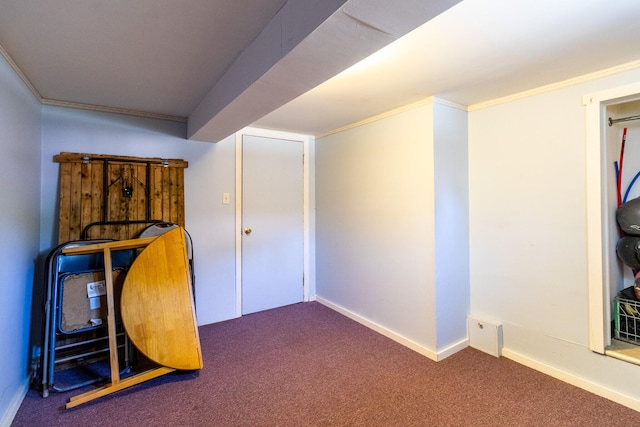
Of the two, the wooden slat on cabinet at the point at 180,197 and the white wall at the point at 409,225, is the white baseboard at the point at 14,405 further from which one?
the white wall at the point at 409,225

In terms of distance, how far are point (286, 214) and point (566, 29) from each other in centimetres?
299

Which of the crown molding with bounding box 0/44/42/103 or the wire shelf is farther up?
the crown molding with bounding box 0/44/42/103

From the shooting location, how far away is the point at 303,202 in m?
3.91

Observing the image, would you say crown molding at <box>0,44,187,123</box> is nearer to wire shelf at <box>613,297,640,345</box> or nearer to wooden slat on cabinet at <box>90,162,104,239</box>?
wooden slat on cabinet at <box>90,162,104,239</box>

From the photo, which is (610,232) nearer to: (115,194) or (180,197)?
(180,197)

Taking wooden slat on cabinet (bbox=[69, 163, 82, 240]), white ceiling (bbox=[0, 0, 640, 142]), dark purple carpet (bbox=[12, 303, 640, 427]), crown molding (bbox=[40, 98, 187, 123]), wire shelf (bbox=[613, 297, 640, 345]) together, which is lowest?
dark purple carpet (bbox=[12, 303, 640, 427])

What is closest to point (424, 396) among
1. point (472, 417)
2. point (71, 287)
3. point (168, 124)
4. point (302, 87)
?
point (472, 417)

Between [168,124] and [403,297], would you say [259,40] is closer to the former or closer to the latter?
[168,124]

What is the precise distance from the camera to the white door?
351cm

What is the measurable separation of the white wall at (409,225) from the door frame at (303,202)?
1.93 feet

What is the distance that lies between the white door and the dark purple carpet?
983 millimetres

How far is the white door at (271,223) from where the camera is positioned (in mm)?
3508

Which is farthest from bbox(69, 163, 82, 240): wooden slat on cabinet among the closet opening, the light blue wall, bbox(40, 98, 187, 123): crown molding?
the closet opening

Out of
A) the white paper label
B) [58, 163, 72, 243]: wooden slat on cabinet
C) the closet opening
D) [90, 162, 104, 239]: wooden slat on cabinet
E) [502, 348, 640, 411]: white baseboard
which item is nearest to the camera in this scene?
[502, 348, 640, 411]: white baseboard
